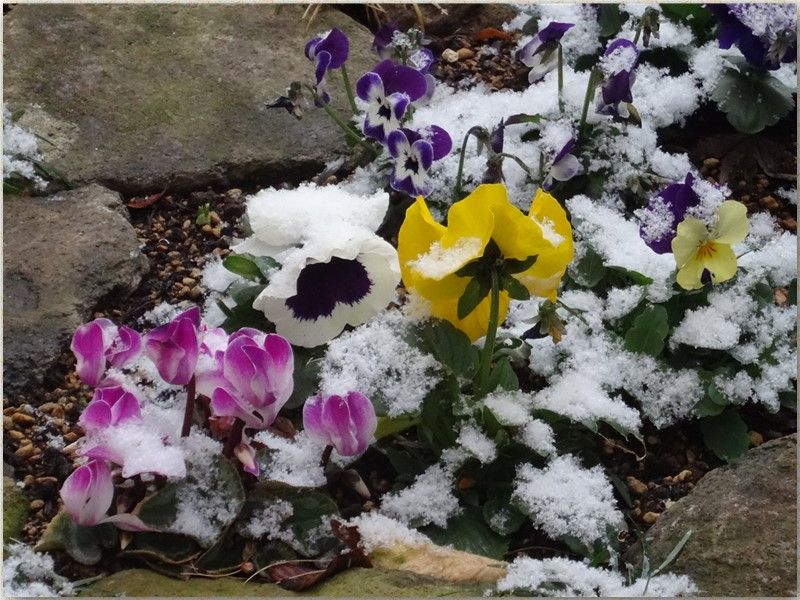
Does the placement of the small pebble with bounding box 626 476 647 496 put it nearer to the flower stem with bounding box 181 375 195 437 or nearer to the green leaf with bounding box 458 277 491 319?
the green leaf with bounding box 458 277 491 319

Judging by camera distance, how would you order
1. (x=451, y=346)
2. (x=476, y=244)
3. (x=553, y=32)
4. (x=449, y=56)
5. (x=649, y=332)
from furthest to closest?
(x=449, y=56) < (x=553, y=32) < (x=649, y=332) < (x=451, y=346) < (x=476, y=244)

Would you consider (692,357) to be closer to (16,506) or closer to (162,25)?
(16,506)

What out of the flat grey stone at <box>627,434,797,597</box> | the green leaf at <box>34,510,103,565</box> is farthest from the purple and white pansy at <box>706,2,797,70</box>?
the green leaf at <box>34,510,103,565</box>

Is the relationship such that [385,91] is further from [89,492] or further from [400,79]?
[89,492]

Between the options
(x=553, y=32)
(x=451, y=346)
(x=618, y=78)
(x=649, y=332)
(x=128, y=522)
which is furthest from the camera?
(x=553, y=32)

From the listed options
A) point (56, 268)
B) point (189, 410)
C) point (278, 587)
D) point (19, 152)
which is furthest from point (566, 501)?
point (19, 152)
